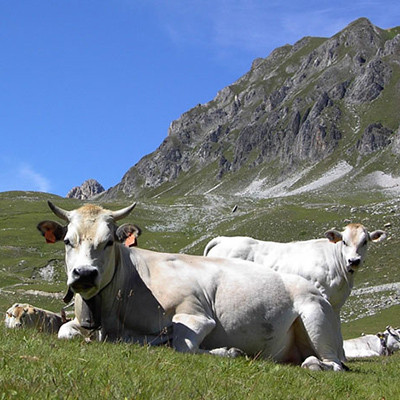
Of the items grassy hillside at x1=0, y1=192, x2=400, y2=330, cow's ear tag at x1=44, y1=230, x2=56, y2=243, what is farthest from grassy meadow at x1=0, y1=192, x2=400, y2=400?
cow's ear tag at x1=44, y1=230, x2=56, y2=243

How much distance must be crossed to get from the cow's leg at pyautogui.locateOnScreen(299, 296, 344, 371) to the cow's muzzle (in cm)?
413

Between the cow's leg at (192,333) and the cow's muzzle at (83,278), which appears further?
the cow's leg at (192,333)

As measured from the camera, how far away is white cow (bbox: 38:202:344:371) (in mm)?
9086

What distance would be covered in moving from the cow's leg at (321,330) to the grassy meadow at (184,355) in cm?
61

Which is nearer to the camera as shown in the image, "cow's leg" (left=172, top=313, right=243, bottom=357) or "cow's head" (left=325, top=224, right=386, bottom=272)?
"cow's leg" (left=172, top=313, right=243, bottom=357)

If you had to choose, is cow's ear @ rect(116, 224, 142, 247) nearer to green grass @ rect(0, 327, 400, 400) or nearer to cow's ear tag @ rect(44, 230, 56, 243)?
cow's ear tag @ rect(44, 230, 56, 243)

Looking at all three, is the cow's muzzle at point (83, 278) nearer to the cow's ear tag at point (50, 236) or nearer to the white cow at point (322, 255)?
the cow's ear tag at point (50, 236)

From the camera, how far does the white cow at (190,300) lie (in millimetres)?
9086

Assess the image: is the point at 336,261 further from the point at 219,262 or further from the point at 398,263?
the point at 398,263

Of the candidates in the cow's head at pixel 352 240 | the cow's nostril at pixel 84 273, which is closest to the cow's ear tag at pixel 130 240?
the cow's nostril at pixel 84 273

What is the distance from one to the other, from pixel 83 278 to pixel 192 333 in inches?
78.7

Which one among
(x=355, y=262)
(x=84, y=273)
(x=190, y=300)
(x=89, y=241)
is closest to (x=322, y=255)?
(x=355, y=262)

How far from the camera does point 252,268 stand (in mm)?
11133

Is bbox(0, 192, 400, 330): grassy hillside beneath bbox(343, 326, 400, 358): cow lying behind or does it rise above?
above
